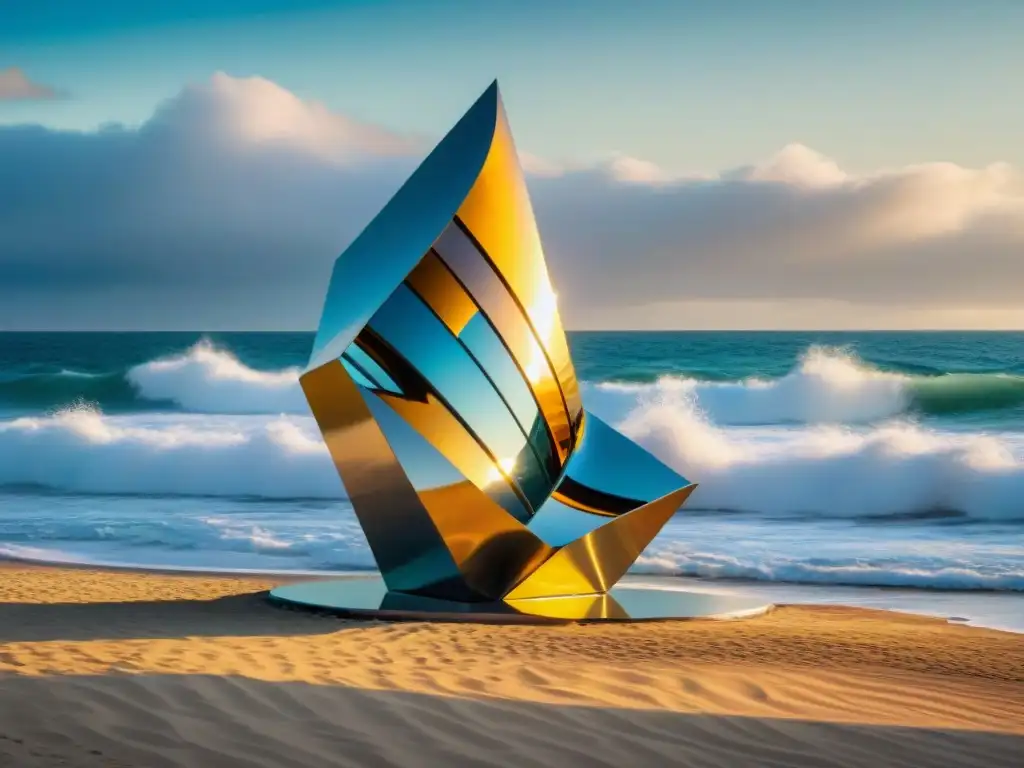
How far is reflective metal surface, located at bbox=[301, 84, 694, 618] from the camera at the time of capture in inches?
352

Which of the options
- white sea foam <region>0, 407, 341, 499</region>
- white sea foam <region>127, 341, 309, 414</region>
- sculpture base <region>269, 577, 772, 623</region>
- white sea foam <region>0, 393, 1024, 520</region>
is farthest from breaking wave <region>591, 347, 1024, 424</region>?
sculpture base <region>269, 577, 772, 623</region>

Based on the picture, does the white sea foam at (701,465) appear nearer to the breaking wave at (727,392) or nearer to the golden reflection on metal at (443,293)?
the breaking wave at (727,392)

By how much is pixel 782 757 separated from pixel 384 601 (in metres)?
4.82

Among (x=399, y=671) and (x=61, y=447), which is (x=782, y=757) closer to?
(x=399, y=671)

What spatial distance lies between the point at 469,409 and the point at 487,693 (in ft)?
11.0

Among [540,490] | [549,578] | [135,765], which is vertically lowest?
[135,765]

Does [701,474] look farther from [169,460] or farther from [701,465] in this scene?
[169,460]

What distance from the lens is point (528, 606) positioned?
9.43 meters

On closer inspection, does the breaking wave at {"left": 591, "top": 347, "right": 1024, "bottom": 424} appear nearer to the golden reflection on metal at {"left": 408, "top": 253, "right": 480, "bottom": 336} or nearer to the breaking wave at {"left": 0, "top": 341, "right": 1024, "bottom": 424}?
the breaking wave at {"left": 0, "top": 341, "right": 1024, "bottom": 424}

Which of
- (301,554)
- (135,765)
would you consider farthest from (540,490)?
(301,554)

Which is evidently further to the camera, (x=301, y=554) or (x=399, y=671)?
(x=301, y=554)

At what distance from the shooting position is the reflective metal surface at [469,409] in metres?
8.94

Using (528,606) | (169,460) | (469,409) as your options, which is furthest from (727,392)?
(469,409)

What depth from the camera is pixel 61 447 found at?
30.0 meters
